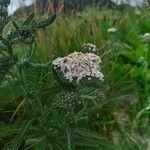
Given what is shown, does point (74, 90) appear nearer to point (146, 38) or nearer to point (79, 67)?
point (79, 67)

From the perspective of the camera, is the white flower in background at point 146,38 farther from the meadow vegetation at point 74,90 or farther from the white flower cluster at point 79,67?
the white flower cluster at point 79,67

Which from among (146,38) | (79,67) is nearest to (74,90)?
(79,67)

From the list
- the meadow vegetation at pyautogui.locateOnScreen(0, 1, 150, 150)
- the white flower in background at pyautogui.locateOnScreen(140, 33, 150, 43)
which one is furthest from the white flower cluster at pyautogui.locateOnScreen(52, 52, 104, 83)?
the white flower in background at pyautogui.locateOnScreen(140, 33, 150, 43)

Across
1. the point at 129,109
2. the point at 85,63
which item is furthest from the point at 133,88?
the point at 85,63

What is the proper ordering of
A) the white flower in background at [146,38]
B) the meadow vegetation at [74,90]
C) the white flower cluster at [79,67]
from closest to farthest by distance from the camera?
the white flower cluster at [79,67], the meadow vegetation at [74,90], the white flower in background at [146,38]

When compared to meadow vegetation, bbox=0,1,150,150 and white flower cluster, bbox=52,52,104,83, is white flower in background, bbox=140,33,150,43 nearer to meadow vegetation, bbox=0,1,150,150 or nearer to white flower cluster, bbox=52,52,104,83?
meadow vegetation, bbox=0,1,150,150

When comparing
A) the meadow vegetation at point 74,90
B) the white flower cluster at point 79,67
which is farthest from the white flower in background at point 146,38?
the white flower cluster at point 79,67
